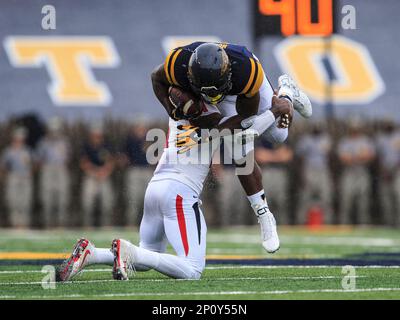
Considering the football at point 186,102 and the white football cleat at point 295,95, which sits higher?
the football at point 186,102

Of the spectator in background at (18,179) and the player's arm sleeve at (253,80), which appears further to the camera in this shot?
the spectator in background at (18,179)

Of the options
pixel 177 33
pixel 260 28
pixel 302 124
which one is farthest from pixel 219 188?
pixel 177 33

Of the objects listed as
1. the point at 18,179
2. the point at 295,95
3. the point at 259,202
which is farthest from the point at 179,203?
the point at 18,179

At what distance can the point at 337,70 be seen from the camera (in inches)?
754

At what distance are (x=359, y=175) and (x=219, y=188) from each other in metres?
1.87

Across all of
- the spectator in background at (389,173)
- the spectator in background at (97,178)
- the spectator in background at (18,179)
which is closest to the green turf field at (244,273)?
the spectator in background at (97,178)

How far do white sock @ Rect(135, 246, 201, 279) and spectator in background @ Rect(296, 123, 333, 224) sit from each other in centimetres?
775

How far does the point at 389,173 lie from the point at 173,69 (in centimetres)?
794

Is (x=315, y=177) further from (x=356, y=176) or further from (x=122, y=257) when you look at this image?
(x=122, y=257)

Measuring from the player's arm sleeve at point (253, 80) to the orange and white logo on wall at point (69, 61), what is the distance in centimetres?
1166

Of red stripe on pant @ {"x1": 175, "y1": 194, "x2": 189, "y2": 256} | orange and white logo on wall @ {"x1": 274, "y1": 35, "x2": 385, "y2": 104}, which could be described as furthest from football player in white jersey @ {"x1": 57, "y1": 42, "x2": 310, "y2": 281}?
orange and white logo on wall @ {"x1": 274, "y1": 35, "x2": 385, "y2": 104}

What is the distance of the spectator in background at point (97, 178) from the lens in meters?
13.7

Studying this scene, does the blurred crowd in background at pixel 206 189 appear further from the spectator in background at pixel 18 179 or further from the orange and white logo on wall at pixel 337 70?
the orange and white logo on wall at pixel 337 70

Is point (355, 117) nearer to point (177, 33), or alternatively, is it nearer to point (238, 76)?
point (177, 33)
